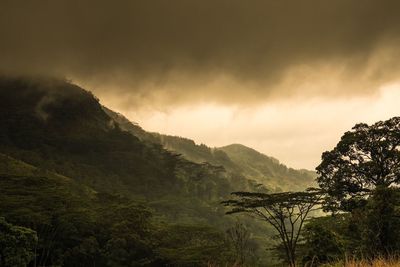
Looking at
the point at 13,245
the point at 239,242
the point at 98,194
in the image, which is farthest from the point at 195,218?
the point at 13,245

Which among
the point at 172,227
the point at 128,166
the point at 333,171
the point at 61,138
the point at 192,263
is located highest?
the point at 61,138

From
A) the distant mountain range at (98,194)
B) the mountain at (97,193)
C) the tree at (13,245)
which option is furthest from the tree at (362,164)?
the tree at (13,245)

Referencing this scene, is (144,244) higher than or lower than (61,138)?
lower

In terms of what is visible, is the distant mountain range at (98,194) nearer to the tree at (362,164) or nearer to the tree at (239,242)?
the tree at (239,242)

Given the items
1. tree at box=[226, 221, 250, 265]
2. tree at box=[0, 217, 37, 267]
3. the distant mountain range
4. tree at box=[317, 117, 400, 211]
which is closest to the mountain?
the distant mountain range

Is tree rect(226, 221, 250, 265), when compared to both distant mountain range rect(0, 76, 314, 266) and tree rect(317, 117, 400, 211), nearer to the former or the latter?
distant mountain range rect(0, 76, 314, 266)

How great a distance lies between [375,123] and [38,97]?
182765mm

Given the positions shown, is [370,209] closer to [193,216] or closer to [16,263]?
[16,263]

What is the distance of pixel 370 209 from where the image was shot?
2456cm

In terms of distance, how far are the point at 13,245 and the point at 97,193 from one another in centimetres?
4820

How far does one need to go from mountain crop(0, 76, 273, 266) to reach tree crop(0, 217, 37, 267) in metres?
6.99

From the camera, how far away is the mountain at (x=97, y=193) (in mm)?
52562

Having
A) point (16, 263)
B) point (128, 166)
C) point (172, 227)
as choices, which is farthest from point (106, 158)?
point (16, 263)

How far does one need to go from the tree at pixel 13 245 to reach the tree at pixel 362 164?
28332 mm
